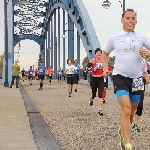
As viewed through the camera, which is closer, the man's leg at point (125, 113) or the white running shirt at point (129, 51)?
the man's leg at point (125, 113)

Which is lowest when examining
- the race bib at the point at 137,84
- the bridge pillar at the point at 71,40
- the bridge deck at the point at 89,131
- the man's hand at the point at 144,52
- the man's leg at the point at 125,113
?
the bridge deck at the point at 89,131

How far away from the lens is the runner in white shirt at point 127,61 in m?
5.40

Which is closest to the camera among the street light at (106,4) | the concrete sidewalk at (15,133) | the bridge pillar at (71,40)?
the concrete sidewalk at (15,133)

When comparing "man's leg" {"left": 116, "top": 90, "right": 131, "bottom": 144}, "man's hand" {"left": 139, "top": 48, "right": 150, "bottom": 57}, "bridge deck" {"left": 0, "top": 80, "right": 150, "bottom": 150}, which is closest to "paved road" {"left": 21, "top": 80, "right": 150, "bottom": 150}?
"bridge deck" {"left": 0, "top": 80, "right": 150, "bottom": 150}

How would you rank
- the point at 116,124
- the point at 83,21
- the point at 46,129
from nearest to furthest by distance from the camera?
the point at 46,129, the point at 116,124, the point at 83,21

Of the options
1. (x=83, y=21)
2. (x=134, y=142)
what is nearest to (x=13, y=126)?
(x=134, y=142)

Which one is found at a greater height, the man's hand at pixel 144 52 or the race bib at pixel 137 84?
the man's hand at pixel 144 52

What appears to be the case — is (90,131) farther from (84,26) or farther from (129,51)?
(84,26)

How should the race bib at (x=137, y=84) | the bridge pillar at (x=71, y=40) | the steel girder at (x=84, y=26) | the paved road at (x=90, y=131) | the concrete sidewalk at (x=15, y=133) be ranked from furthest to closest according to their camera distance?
the bridge pillar at (x=71, y=40) < the steel girder at (x=84, y=26) < the paved road at (x=90, y=131) < the concrete sidewalk at (x=15, y=133) < the race bib at (x=137, y=84)

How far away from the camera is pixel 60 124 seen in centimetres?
846

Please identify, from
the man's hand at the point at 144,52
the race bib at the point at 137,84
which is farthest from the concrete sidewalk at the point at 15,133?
the man's hand at the point at 144,52

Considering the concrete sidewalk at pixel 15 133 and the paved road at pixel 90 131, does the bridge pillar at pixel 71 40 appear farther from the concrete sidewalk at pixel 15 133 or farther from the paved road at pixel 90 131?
the concrete sidewalk at pixel 15 133

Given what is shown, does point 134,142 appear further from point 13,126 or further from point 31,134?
point 13,126

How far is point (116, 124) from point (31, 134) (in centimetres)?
209
